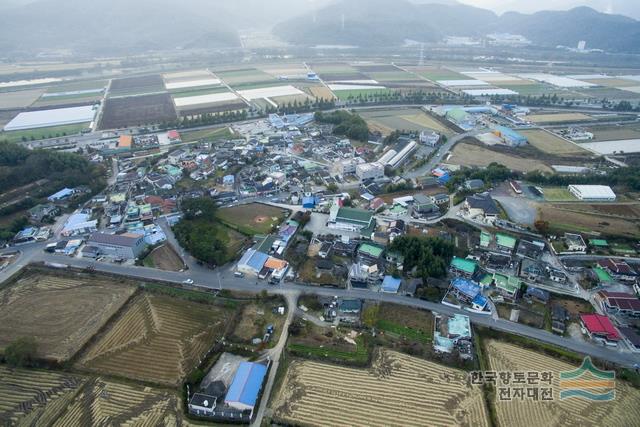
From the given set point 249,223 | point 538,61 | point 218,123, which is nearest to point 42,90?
point 218,123

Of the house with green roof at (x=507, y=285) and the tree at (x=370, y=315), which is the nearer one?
the tree at (x=370, y=315)

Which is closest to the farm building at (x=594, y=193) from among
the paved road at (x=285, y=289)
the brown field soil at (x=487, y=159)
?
the brown field soil at (x=487, y=159)

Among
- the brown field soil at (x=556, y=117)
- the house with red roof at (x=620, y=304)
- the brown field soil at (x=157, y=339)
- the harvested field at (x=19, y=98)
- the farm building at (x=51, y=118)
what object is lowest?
the brown field soil at (x=157, y=339)

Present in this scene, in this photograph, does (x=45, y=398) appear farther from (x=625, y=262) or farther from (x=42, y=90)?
(x=42, y=90)

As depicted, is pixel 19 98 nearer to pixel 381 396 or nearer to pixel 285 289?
pixel 285 289

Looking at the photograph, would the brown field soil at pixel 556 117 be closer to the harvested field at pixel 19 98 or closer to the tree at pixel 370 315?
the tree at pixel 370 315

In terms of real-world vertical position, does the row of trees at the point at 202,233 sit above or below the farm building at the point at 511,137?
below
